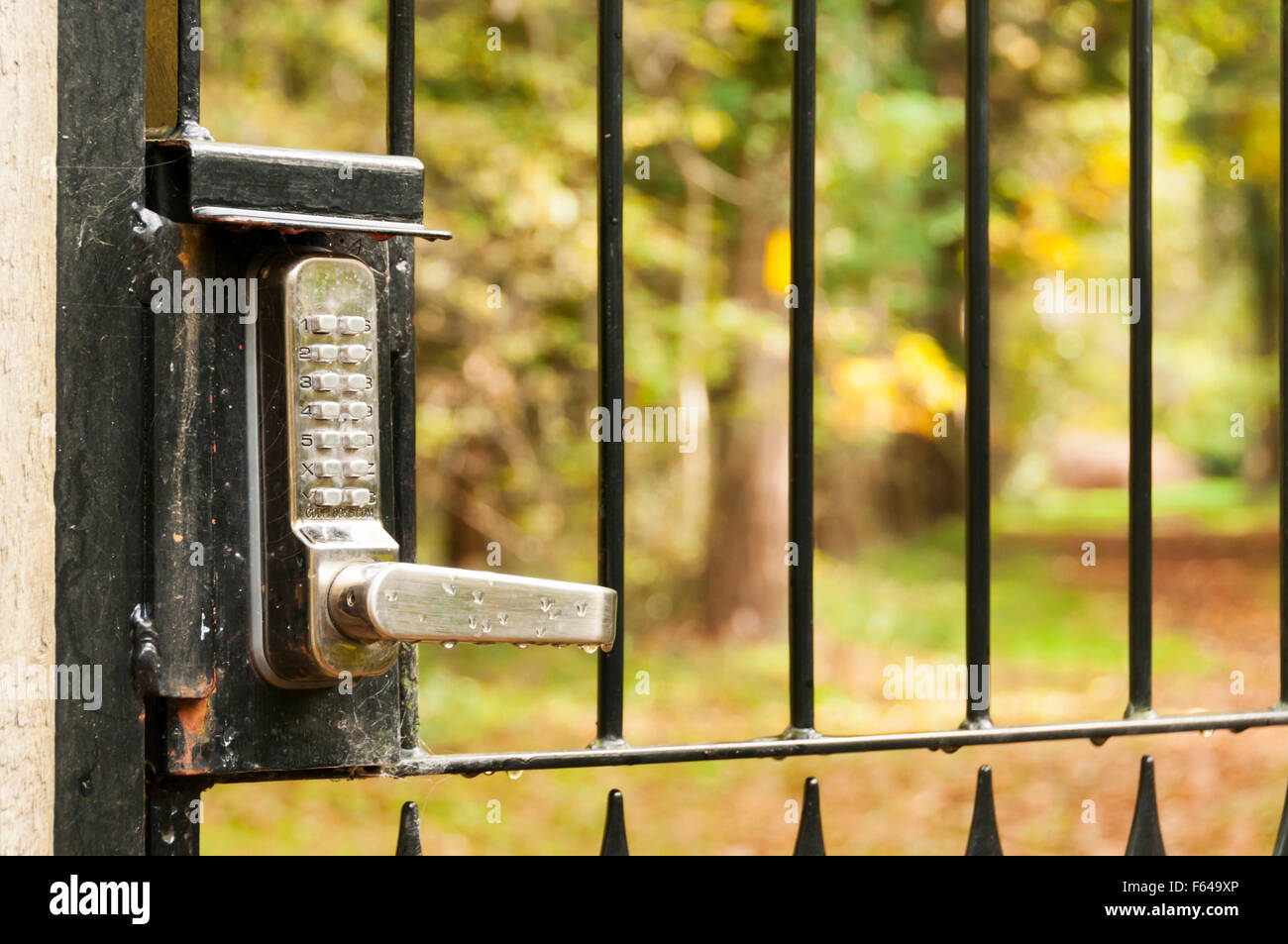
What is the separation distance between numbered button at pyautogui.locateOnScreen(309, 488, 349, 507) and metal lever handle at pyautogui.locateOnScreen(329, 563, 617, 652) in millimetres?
61

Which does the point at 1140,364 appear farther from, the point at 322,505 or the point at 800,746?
the point at 322,505

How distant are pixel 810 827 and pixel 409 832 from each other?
0.44 meters

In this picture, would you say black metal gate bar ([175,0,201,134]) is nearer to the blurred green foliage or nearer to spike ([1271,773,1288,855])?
spike ([1271,773,1288,855])

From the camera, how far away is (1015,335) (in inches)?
579

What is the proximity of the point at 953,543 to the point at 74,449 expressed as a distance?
14504mm

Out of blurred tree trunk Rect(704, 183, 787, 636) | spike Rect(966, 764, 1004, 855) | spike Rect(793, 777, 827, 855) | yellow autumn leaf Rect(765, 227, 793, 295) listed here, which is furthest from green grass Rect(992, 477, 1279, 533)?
spike Rect(793, 777, 827, 855)

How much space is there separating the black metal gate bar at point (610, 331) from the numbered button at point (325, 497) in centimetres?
32

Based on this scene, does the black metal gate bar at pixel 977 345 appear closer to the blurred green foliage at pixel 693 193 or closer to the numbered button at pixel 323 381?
the numbered button at pixel 323 381

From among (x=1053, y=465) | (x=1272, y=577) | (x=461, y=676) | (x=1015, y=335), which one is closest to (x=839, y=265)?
(x=461, y=676)

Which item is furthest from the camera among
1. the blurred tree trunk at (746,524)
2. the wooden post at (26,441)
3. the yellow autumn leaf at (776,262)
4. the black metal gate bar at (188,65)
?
the blurred tree trunk at (746,524)

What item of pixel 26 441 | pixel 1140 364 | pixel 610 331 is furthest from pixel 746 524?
pixel 26 441

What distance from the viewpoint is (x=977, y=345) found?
4.87ft

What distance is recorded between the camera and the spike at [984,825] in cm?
147

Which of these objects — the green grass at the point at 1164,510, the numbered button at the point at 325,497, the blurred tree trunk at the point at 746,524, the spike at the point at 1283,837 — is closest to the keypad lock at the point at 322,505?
the numbered button at the point at 325,497
